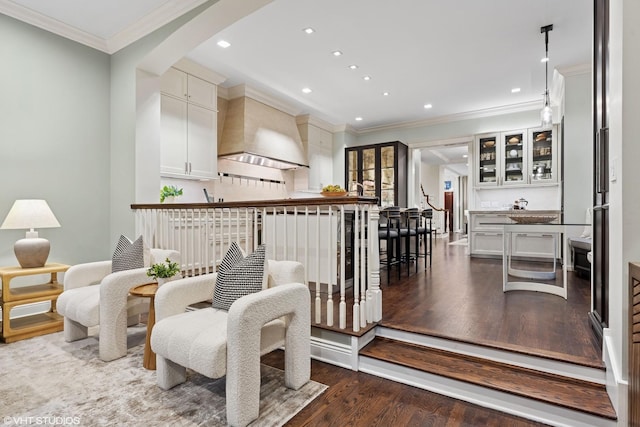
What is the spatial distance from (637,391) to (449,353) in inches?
43.3

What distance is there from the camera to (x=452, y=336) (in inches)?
87.0

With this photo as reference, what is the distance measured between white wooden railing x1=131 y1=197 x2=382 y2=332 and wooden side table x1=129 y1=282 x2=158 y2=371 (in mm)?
584

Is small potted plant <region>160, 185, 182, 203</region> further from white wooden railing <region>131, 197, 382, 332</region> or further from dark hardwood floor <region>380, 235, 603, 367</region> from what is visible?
dark hardwood floor <region>380, 235, 603, 367</region>

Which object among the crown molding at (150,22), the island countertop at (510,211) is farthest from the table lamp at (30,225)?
the island countertop at (510,211)

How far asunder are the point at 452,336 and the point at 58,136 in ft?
13.6

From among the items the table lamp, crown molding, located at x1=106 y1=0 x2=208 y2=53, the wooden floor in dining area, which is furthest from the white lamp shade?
the wooden floor in dining area

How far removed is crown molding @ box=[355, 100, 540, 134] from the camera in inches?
235

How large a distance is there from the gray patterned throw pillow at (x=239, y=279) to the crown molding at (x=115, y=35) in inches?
97.1

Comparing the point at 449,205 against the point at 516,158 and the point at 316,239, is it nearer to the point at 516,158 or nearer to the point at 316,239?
the point at 516,158

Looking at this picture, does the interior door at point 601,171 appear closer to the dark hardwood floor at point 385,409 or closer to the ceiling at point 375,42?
the dark hardwood floor at point 385,409

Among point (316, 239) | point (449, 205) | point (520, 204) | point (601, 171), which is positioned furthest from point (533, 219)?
point (449, 205)

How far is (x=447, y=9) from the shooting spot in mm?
3223

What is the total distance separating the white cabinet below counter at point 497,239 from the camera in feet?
17.7

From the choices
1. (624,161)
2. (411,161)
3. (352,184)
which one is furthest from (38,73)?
(411,161)
